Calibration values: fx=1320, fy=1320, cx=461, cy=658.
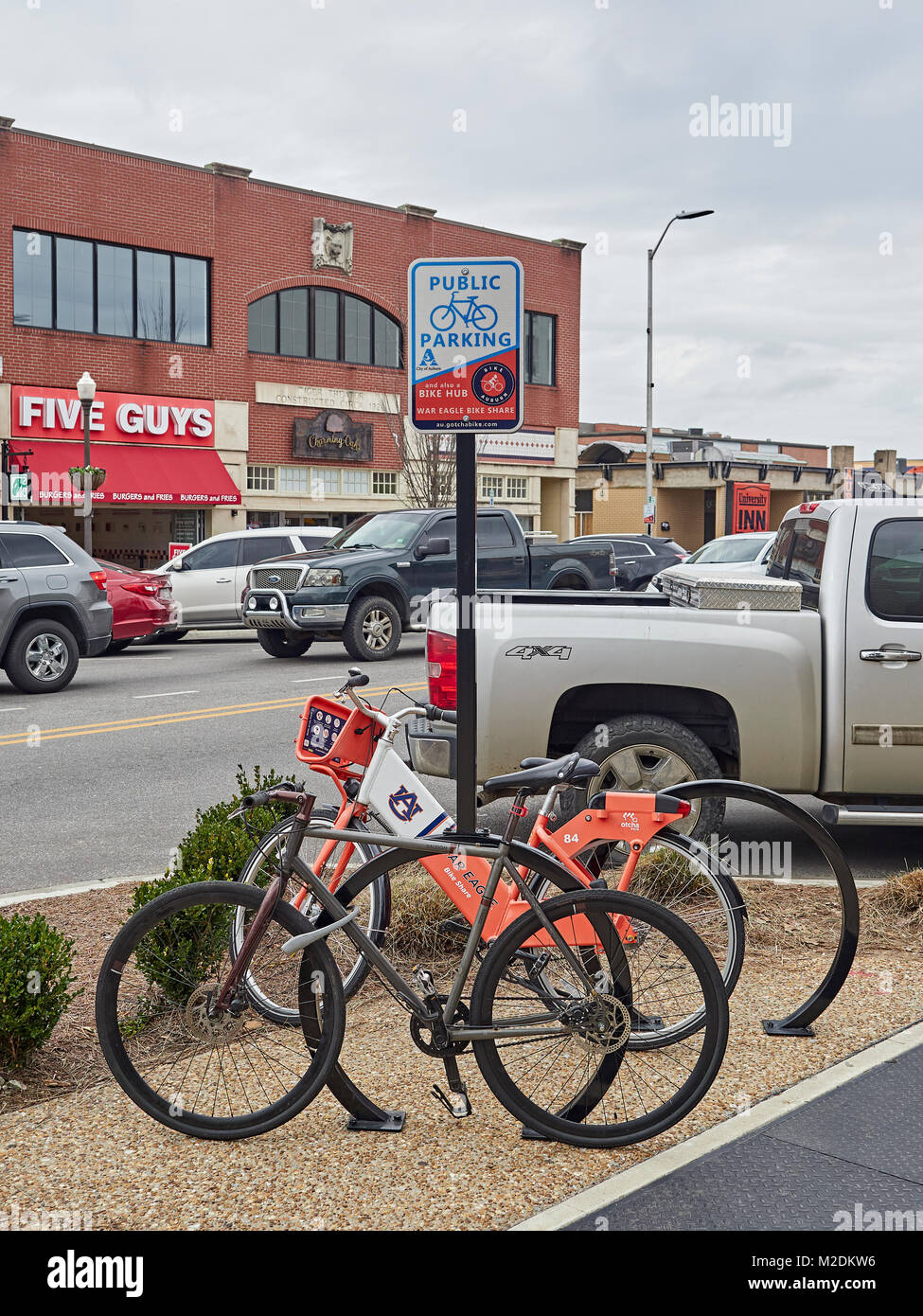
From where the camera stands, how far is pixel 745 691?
6785 millimetres

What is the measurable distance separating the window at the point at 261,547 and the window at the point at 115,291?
548 inches

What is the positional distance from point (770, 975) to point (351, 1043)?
1.72m

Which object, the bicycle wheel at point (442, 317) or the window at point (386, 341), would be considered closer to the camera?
the bicycle wheel at point (442, 317)

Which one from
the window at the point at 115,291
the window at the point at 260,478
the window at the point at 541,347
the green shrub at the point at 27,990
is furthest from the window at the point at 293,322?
the green shrub at the point at 27,990

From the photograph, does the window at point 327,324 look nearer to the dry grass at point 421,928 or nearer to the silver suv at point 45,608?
the silver suv at point 45,608

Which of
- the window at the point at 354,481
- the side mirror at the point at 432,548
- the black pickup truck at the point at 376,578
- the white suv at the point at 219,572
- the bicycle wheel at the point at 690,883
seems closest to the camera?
the bicycle wheel at the point at 690,883

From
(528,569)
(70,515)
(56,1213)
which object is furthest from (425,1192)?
(70,515)

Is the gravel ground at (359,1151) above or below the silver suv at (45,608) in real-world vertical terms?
below

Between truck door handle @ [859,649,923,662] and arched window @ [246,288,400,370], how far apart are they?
32.4m

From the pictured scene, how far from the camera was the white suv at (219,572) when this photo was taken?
2183 centimetres

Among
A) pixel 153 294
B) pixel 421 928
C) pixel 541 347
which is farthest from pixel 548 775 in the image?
pixel 541 347

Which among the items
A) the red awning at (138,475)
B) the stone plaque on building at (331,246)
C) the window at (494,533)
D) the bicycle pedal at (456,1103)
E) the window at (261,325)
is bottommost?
the bicycle pedal at (456,1103)

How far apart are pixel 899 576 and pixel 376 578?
37.7ft
